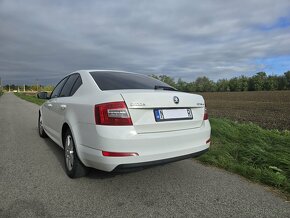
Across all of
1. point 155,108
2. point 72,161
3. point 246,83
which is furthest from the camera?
point 246,83

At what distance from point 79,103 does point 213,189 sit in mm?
2052

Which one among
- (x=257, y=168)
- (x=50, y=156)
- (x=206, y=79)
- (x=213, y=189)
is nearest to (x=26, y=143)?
(x=50, y=156)

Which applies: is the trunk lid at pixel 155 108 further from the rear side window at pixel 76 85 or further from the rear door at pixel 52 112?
the rear door at pixel 52 112

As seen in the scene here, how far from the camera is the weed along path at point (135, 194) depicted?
9.02ft

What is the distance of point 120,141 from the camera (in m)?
2.88

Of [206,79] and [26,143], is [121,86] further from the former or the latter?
[206,79]

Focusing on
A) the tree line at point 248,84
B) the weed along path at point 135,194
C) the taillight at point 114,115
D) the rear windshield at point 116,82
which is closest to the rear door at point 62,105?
the rear windshield at point 116,82

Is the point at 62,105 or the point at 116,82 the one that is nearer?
the point at 116,82

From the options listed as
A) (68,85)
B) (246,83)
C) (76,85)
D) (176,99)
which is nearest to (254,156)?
(176,99)

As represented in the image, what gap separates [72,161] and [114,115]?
47.1 inches

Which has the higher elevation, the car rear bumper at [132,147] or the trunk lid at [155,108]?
Result: the trunk lid at [155,108]

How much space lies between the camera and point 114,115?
292cm

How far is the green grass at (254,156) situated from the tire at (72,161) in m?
2.17

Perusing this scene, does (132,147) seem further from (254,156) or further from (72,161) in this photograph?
(254,156)
